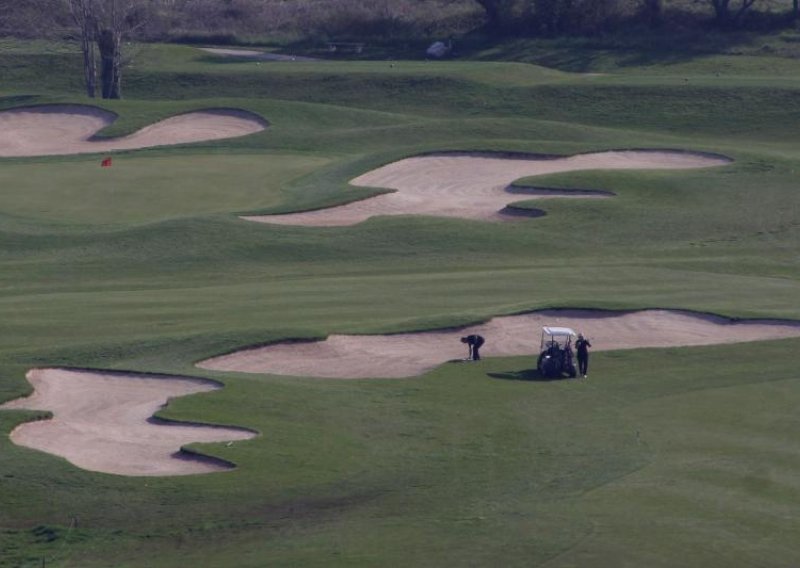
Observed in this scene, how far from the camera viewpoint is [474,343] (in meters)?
31.2

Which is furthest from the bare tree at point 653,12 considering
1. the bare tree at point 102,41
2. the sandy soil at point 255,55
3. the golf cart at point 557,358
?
the golf cart at point 557,358

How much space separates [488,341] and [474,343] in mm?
1438

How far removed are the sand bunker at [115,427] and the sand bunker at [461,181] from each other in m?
19.2

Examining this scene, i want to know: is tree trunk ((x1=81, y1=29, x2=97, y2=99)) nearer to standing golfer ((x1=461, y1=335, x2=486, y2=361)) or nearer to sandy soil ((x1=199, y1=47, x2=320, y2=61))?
sandy soil ((x1=199, y1=47, x2=320, y2=61))

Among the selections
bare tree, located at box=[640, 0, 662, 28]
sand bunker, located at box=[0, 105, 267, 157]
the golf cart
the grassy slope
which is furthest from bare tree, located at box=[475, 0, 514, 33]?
the golf cart

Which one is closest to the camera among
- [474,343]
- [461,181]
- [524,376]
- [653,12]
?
[524,376]

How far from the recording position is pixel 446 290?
38.4 m

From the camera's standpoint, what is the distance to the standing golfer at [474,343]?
31156 mm

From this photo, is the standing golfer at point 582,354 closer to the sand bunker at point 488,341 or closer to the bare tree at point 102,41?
the sand bunker at point 488,341

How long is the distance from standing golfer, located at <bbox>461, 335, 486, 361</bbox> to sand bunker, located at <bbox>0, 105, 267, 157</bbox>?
32.1 metres

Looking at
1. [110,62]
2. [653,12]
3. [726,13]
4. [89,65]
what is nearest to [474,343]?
[110,62]

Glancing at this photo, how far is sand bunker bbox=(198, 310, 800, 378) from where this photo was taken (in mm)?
30359

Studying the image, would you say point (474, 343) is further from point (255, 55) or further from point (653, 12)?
point (653, 12)

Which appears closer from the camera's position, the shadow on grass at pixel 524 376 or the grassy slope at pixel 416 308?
the grassy slope at pixel 416 308
